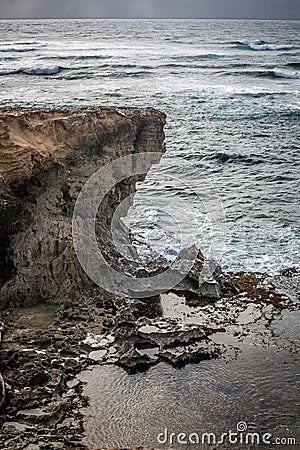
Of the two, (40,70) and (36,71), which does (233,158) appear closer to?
(36,71)

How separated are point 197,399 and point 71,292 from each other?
2.88 metres

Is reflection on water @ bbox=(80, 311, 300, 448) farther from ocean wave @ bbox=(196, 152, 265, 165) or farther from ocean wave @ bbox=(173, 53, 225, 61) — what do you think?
ocean wave @ bbox=(173, 53, 225, 61)

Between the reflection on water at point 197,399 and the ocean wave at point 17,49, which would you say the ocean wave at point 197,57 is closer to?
the ocean wave at point 17,49

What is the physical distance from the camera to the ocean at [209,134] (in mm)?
13531

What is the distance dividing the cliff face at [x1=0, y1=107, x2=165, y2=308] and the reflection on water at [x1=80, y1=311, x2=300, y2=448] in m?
1.99

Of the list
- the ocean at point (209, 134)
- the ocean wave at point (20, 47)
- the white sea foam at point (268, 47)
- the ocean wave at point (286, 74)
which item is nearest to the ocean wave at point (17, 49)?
the ocean wave at point (20, 47)

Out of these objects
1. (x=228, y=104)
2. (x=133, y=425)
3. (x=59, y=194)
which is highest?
(x=228, y=104)

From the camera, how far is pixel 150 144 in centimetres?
1084

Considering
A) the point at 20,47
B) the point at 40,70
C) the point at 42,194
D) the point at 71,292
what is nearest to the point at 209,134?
the point at 42,194

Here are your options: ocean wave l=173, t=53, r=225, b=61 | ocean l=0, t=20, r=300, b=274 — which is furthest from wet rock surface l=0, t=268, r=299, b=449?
ocean wave l=173, t=53, r=225, b=61

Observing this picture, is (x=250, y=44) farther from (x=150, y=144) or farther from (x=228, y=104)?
(x=150, y=144)

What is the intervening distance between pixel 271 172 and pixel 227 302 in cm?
981

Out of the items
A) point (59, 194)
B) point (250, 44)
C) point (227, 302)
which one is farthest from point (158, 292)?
point (250, 44)

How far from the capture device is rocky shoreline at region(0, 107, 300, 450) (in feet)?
25.2
